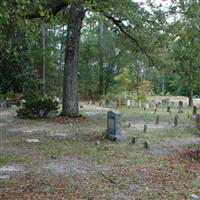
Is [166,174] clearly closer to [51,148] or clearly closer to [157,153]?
[157,153]

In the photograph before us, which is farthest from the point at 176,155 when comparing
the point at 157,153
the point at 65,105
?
the point at 65,105

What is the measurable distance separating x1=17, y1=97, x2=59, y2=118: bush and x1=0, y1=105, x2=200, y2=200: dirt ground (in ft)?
14.4

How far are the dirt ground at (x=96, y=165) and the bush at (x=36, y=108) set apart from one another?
4.40 metres

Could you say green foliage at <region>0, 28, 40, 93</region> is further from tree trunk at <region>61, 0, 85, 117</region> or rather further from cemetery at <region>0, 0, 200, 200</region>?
tree trunk at <region>61, 0, 85, 117</region>

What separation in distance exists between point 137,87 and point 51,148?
95.4 ft

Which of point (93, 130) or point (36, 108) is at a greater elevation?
point (36, 108)

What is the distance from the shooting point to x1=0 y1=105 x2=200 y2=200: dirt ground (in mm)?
7898

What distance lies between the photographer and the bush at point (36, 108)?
22047mm

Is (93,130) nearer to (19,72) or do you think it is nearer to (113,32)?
(113,32)

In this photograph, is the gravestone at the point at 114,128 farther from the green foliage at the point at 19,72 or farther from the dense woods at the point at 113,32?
the green foliage at the point at 19,72

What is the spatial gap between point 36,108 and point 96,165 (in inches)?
492

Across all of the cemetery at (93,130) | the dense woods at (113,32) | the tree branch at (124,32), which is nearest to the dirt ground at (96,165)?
the cemetery at (93,130)

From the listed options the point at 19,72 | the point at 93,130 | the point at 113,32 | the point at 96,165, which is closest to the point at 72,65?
the point at 113,32

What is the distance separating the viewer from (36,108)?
22.4 m
